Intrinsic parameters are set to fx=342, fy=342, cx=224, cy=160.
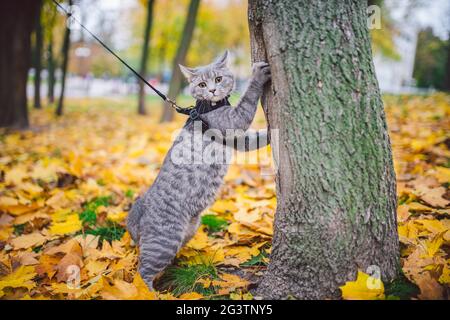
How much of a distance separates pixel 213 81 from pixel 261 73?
2.40ft

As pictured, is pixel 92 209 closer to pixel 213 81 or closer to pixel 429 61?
pixel 213 81

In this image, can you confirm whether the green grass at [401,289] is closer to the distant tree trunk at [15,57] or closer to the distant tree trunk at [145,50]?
the distant tree trunk at [15,57]

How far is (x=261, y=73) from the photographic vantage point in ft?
7.33

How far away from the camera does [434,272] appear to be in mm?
1942

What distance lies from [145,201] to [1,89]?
27.1 feet

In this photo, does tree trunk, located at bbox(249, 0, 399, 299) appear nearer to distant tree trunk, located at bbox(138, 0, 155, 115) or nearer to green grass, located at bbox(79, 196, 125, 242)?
green grass, located at bbox(79, 196, 125, 242)

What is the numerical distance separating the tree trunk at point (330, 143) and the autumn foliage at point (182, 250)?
0.64 ft

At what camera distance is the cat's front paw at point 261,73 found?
7.31 feet

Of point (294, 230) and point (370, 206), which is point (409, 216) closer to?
point (370, 206)

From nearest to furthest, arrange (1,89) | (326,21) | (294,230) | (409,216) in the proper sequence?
(326,21), (294,230), (409,216), (1,89)

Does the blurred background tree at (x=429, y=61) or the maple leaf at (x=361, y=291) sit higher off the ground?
the blurred background tree at (x=429, y=61)

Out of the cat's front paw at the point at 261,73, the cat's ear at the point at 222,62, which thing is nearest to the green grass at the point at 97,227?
the cat's ear at the point at 222,62

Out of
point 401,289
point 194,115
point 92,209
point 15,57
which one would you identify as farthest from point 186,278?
point 15,57
